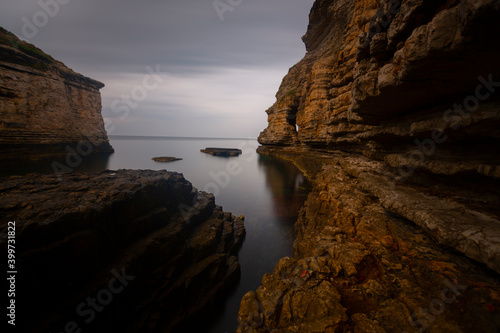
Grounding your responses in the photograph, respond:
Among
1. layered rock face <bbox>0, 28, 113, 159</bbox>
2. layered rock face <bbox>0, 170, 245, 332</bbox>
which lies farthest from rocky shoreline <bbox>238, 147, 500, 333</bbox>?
layered rock face <bbox>0, 28, 113, 159</bbox>

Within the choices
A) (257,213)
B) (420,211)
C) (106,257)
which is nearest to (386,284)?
(420,211)

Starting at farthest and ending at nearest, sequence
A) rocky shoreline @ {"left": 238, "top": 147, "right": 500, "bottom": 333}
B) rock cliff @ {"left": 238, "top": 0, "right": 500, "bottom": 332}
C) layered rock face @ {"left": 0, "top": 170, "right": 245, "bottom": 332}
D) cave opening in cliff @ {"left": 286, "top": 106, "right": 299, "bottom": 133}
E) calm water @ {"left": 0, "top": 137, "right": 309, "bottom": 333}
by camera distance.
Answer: cave opening in cliff @ {"left": 286, "top": 106, "right": 299, "bottom": 133}, calm water @ {"left": 0, "top": 137, "right": 309, "bottom": 333}, layered rock face @ {"left": 0, "top": 170, "right": 245, "bottom": 332}, rock cliff @ {"left": 238, "top": 0, "right": 500, "bottom": 332}, rocky shoreline @ {"left": 238, "top": 147, "right": 500, "bottom": 333}

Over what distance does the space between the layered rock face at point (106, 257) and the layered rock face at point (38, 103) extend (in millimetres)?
30273

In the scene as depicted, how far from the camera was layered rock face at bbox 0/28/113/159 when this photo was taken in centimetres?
2545

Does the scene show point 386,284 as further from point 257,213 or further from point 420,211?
point 257,213

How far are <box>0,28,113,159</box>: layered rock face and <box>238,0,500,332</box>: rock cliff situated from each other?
4198 centimetres

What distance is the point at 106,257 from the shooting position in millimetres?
6336

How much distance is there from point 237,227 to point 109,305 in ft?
27.6

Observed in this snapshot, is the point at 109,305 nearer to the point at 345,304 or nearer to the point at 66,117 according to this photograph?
the point at 345,304


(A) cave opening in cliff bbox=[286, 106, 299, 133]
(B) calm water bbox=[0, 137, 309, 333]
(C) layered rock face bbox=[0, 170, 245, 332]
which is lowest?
(B) calm water bbox=[0, 137, 309, 333]

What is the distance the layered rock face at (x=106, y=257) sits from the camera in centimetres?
494

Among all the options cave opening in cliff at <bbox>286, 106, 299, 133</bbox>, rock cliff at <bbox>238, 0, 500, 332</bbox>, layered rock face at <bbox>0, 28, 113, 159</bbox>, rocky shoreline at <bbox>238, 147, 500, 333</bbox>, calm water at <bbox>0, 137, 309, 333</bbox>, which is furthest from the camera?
cave opening in cliff at <bbox>286, 106, 299, 133</bbox>

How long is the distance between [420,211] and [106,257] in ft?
31.3

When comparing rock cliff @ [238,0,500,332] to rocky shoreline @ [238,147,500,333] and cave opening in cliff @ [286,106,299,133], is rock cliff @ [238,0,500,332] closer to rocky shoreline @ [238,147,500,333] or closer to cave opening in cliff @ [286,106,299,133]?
rocky shoreline @ [238,147,500,333]
